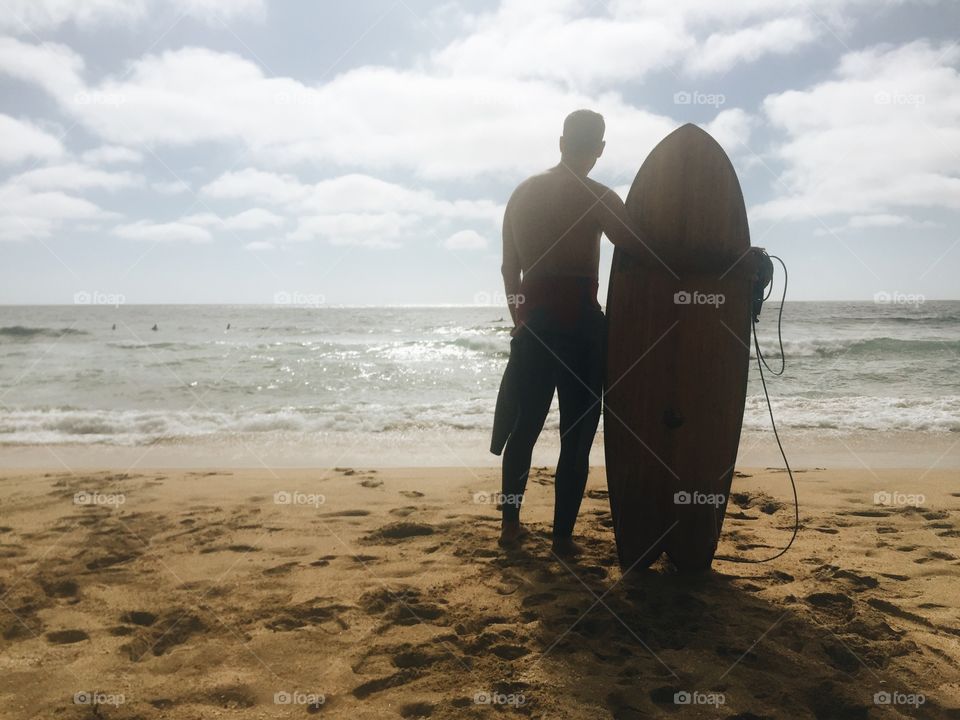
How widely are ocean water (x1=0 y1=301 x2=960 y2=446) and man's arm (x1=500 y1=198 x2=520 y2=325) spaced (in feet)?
12.6

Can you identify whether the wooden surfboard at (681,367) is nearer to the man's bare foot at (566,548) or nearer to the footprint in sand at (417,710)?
the man's bare foot at (566,548)

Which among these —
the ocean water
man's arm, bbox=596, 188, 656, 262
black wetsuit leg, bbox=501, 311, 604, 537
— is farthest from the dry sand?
the ocean water

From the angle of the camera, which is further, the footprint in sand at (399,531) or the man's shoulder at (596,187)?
the footprint in sand at (399,531)

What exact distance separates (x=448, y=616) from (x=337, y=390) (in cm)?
847

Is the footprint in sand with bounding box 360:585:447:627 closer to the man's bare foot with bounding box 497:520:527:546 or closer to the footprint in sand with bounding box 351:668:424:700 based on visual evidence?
the footprint in sand with bounding box 351:668:424:700

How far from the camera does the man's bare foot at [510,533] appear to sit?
3100mm

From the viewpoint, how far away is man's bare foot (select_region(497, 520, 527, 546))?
3.10 meters

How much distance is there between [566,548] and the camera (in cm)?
300

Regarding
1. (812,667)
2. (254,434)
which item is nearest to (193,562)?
(812,667)

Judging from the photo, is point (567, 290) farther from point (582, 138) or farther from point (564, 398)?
point (582, 138)

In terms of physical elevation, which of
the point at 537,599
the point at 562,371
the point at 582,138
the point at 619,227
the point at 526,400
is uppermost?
the point at 582,138

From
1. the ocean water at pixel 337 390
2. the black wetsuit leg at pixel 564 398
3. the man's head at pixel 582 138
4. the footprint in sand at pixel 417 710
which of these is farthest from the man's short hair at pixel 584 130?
the ocean water at pixel 337 390

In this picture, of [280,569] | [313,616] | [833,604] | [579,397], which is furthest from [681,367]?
[280,569]

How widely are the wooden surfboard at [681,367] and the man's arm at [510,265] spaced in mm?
488
